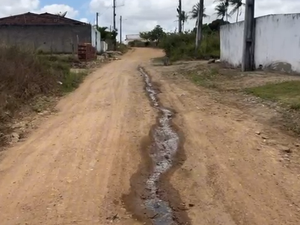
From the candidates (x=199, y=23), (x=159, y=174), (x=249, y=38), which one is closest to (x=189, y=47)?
(x=199, y=23)

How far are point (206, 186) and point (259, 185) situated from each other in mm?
643

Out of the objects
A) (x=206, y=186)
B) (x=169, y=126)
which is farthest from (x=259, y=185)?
(x=169, y=126)

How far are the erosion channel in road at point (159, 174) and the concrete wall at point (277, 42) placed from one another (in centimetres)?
866

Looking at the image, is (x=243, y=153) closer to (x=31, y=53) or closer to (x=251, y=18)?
(x=31, y=53)

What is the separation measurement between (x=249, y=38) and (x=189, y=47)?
18.5 meters

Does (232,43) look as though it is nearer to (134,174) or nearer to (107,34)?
(134,174)

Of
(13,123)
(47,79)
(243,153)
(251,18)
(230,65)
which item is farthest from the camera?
(230,65)

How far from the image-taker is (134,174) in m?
6.21

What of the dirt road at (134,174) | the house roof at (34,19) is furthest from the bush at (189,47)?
the dirt road at (134,174)

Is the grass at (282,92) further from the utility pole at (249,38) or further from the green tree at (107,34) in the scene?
the green tree at (107,34)

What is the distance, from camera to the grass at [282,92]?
1133 cm

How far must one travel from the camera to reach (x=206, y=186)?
18.8 feet

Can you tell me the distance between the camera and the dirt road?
193 inches

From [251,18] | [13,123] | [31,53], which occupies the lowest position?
[13,123]
